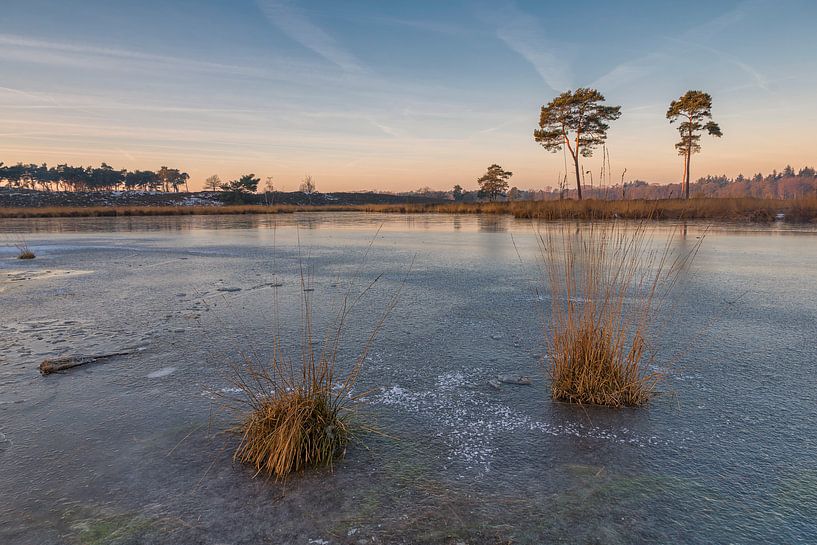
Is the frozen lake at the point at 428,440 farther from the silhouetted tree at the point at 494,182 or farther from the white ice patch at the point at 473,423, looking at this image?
the silhouetted tree at the point at 494,182

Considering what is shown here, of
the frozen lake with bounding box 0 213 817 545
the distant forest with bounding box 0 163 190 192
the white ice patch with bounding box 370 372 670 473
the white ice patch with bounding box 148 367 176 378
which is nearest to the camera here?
the frozen lake with bounding box 0 213 817 545

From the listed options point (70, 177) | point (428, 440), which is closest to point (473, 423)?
point (428, 440)

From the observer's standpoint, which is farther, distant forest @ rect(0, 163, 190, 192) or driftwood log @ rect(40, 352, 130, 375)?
distant forest @ rect(0, 163, 190, 192)

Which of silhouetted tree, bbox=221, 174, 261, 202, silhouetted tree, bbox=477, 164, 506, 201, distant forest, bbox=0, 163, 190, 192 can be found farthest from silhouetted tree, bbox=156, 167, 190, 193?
silhouetted tree, bbox=477, 164, 506, 201

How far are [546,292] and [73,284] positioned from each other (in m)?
8.18

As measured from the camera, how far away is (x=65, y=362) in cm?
396

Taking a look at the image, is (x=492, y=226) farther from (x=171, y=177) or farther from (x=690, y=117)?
(x=171, y=177)

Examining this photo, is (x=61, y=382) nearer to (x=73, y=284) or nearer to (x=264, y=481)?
(x=264, y=481)

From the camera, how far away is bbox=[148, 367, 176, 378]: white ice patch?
149 inches

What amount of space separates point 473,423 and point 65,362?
363 centimetres

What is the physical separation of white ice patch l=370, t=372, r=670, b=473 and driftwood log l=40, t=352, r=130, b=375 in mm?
2767

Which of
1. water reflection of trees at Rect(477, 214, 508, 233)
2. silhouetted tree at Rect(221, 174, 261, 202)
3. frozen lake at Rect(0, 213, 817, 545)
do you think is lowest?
frozen lake at Rect(0, 213, 817, 545)

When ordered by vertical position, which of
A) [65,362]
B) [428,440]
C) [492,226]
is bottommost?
[428,440]

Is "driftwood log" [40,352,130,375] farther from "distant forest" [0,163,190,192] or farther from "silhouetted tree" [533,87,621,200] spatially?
"distant forest" [0,163,190,192]
